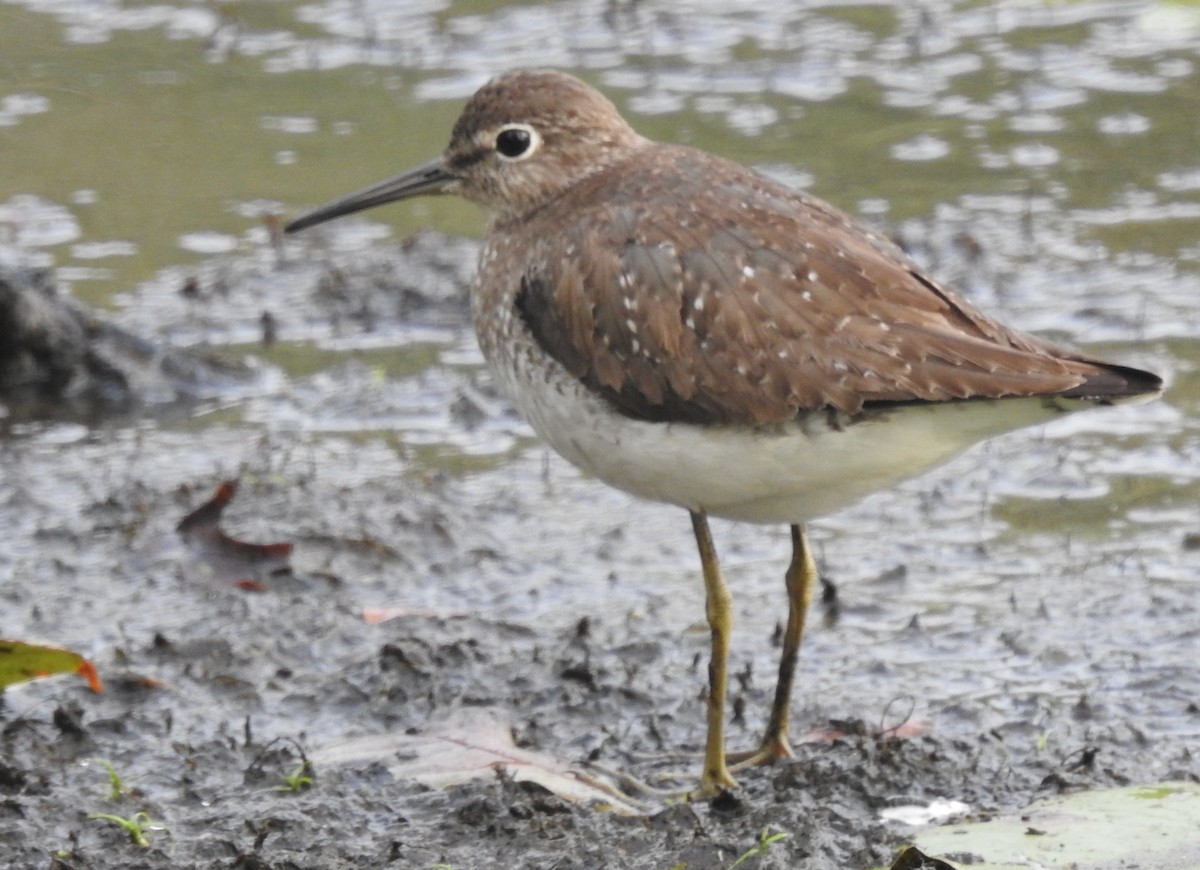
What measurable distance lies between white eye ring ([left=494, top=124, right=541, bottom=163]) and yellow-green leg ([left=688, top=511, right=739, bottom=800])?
1.35 meters

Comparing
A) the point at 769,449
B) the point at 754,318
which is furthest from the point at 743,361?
the point at 769,449

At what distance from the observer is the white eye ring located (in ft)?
19.1

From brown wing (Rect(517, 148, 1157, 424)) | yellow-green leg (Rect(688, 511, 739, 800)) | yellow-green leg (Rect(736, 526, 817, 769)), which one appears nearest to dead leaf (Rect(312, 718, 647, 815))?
yellow-green leg (Rect(688, 511, 739, 800))

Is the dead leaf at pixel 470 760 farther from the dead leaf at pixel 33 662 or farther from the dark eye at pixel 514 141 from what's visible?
the dark eye at pixel 514 141

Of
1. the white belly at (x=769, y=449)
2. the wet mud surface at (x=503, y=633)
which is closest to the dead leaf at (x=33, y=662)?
the wet mud surface at (x=503, y=633)

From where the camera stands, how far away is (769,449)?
4.76 metres

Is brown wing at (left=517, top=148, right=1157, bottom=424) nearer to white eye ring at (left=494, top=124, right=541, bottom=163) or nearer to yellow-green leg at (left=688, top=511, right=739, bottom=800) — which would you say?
yellow-green leg at (left=688, top=511, right=739, bottom=800)

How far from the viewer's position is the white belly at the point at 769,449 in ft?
15.5

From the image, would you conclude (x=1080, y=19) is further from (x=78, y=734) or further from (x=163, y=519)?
(x=78, y=734)

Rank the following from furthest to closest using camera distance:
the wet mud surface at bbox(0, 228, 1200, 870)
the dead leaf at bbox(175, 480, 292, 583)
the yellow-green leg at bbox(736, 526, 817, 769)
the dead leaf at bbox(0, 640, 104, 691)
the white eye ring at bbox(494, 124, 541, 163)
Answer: the dead leaf at bbox(175, 480, 292, 583) < the white eye ring at bbox(494, 124, 541, 163) < the yellow-green leg at bbox(736, 526, 817, 769) < the wet mud surface at bbox(0, 228, 1200, 870) < the dead leaf at bbox(0, 640, 104, 691)

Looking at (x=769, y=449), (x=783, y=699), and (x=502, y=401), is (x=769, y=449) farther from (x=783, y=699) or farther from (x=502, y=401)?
(x=502, y=401)

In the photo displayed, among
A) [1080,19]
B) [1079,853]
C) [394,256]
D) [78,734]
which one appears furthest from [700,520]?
[1080,19]

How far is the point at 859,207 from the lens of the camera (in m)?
9.25

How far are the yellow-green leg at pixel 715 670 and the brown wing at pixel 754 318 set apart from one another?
516 mm
